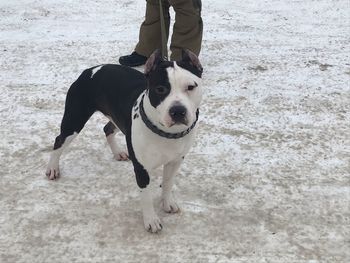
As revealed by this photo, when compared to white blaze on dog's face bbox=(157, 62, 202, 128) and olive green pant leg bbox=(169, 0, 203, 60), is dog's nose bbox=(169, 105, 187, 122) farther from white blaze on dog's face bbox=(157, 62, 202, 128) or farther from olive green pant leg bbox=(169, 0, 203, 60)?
olive green pant leg bbox=(169, 0, 203, 60)

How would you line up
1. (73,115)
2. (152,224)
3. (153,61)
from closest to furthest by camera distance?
(153,61) < (152,224) < (73,115)

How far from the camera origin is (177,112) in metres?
2.68

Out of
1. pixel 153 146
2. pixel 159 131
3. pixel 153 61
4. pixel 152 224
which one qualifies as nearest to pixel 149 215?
pixel 152 224

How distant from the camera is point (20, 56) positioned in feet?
19.4

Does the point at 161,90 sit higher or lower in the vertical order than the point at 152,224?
higher

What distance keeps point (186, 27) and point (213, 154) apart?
1754 millimetres

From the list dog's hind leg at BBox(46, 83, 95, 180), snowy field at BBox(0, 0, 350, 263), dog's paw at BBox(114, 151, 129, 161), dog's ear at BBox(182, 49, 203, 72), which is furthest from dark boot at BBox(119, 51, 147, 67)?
dog's ear at BBox(182, 49, 203, 72)

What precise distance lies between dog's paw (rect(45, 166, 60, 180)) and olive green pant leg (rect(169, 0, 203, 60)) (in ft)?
6.96

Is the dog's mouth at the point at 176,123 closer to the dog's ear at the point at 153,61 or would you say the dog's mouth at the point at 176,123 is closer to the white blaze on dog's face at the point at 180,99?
the white blaze on dog's face at the point at 180,99

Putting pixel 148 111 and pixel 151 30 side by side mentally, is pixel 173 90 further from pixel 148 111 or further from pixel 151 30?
pixel 151 30

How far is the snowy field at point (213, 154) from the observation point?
327 cm

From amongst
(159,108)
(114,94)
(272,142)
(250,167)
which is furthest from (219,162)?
(159,108)

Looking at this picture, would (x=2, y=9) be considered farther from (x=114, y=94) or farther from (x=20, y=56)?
(x=114, y=94)

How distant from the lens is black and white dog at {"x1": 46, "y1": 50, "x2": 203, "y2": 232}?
2752 mm
